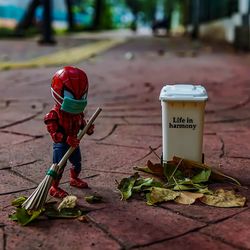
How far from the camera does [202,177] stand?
2914mm

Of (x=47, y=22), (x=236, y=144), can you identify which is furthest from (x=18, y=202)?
(x=47, y=22)

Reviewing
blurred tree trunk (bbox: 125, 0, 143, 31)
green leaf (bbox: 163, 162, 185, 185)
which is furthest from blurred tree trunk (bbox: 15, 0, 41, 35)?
blurred tree trunk (bbox: 125, 0, 143, 31)

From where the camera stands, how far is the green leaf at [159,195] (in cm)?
262

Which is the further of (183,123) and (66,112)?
(183,123)

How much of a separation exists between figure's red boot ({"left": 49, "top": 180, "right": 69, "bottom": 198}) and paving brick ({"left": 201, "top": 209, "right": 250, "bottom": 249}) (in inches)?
29.5

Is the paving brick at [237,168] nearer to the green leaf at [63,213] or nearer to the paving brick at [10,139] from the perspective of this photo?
the green leaf at [63,213]

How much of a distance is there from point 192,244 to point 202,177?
0.78 m

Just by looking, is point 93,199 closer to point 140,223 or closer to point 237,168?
point 140,223

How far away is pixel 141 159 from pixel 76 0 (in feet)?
124

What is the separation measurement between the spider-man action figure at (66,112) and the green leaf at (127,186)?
0.87 ft

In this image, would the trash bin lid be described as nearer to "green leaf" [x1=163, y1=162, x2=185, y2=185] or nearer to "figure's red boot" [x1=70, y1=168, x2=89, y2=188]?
"green leaf" [x1=163, y1=162, x2=185, y2=185]

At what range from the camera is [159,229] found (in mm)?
2312

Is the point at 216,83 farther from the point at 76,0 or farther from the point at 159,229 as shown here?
the point at 76,0

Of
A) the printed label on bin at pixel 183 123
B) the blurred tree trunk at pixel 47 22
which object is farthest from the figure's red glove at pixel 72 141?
the blurred tree trunk at pixel 47 22
